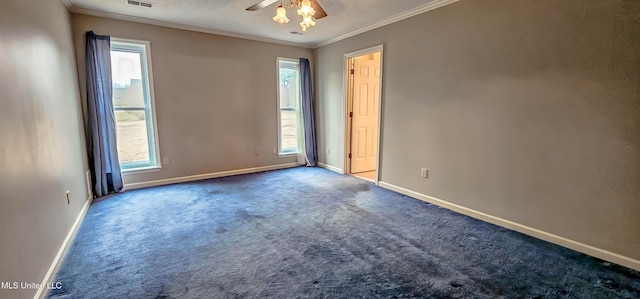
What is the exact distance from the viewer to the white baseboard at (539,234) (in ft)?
7.18

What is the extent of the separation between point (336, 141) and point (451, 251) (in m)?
3.13

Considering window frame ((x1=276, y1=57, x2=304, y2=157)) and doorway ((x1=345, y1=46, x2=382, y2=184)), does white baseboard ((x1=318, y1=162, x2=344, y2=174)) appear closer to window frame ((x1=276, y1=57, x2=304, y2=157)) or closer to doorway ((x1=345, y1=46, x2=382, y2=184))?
doorway ((x1=345, y1=46, x2=382, y2=184))

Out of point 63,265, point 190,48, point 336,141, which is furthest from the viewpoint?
point 336,141

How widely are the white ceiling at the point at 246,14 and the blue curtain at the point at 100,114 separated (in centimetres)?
46

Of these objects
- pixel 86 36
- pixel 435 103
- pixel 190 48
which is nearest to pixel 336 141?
pixel 435 103

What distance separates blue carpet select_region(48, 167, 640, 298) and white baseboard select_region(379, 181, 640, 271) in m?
0.07

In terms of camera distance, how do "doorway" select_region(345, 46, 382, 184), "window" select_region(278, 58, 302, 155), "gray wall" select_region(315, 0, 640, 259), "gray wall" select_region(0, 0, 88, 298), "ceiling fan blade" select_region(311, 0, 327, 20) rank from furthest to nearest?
1. "window" select_region(278, 58, 302, 155)
2. "doorway" select_region(345, 46, 382, 184)
3. "ceiling fan blade" select_region(311, 0, 327, 20)
4. "gray wall" select_region(315, 0, 640, 259)
5. "gray wall" select_region(0, 0, 88, 298)

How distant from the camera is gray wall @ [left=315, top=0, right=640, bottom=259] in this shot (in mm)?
2145

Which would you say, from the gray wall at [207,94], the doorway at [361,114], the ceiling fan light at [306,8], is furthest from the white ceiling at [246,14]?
the ceiling fan light at [306,8]

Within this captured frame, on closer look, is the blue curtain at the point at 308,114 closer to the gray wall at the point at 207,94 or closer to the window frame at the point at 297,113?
the window frame at the point at 297,113

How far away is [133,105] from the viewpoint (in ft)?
13.6

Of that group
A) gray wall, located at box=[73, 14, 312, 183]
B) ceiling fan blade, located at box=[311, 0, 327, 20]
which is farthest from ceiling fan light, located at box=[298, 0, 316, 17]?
gray wall, located at box=[73, 14, 312, 183]

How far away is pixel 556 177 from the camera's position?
8.19 feet

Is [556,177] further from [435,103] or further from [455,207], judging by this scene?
[435,103]
